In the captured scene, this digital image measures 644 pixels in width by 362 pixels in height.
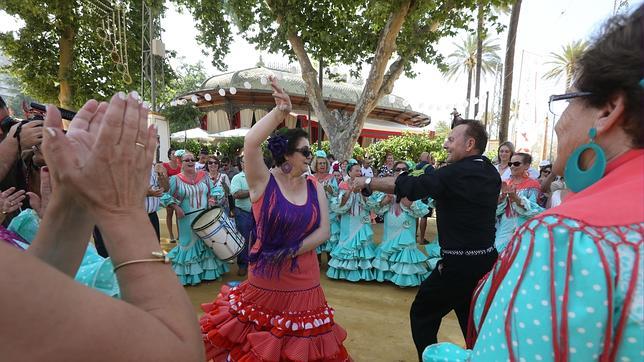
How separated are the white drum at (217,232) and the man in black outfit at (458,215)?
2635 millimetres

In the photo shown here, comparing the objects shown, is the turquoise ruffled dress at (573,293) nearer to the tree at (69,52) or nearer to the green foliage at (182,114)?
the tree at (69,52)

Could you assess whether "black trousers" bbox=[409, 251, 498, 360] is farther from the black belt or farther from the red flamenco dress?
the red flamenco dress

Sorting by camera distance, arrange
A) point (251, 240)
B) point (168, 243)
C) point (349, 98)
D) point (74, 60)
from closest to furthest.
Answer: point (251, 240), point (168, 243), point (74, 60), point (349, 98)

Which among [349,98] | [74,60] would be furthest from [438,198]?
[349,98]

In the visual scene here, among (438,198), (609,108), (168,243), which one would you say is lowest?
(168,243)

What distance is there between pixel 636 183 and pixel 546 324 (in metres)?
0.37

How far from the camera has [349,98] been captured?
84.1 feet

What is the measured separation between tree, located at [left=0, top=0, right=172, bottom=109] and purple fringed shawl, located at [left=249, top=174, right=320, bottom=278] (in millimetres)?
12448

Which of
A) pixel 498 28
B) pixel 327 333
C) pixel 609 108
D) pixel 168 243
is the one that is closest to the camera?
pixel 609 108

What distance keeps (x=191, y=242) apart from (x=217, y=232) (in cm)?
123

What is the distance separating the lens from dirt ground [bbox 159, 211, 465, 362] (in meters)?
3.78

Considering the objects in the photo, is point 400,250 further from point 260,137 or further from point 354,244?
point 260,137

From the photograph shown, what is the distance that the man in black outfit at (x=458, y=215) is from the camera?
2805 millimetres

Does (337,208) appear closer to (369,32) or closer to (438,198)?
(438,198)
